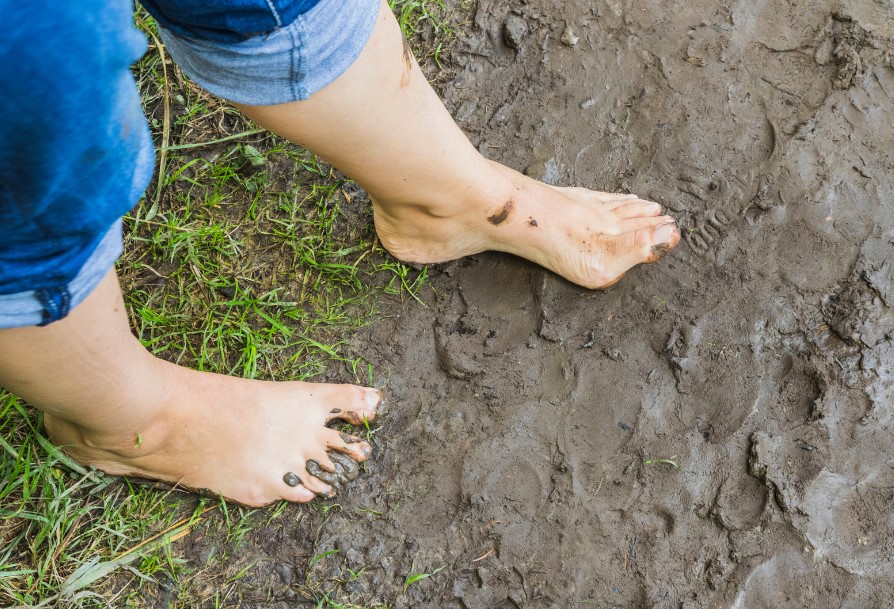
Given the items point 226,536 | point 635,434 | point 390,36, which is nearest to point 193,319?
point 226,536

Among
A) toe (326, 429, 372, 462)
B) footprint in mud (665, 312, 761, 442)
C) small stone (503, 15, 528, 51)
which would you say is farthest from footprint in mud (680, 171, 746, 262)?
toe (326, 429, 372, 462)

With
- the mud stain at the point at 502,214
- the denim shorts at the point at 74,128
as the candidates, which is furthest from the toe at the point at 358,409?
the denim shorts at the point at 74,128

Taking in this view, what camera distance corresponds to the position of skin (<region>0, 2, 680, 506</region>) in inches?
47.1

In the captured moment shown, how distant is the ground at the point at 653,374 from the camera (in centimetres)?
160

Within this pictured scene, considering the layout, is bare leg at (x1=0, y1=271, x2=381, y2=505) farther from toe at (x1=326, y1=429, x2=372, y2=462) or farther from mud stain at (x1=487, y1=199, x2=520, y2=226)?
mud stain at (x1=487, y1=199, x2=520, y2=226)

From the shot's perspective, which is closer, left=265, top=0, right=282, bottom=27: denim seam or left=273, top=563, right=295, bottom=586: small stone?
left=265, top=0, right=282, bottom=27: denim seam

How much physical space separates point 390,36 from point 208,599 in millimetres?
1297

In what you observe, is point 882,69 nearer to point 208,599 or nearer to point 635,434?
point 635,434

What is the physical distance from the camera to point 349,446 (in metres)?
1.77

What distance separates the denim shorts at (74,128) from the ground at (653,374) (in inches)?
38.7

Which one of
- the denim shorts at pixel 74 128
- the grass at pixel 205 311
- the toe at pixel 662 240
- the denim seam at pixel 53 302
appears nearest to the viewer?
the denim shorts at pixel 74 128

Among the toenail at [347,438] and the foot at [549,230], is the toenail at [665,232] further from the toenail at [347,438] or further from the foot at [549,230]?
the toenail at [347,438]

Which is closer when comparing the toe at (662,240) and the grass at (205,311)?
the grass at (205,311)

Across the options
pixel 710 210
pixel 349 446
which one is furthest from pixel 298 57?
pixel 710 210
